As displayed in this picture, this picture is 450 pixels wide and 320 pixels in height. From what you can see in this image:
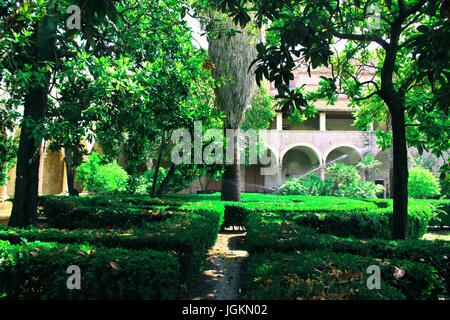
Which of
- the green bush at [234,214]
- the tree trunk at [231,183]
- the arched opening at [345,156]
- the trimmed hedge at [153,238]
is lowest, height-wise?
the green bush at [234,214]

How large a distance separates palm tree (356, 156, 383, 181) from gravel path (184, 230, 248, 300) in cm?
1049

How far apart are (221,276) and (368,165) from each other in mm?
14438

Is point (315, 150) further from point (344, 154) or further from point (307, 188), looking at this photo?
point (307, 188)

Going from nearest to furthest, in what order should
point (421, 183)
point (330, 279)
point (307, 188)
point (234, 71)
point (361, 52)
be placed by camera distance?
1. point (330, 279)
2. point (361, 52)
3. point (234, 71)
4. point (421, 183)
5. point (307, 188)

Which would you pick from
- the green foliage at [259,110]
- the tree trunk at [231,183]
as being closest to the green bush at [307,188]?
the green foliage at [259,110]

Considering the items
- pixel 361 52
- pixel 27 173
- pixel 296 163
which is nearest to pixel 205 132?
pixel 27 173

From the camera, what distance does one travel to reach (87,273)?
2641 millimetres

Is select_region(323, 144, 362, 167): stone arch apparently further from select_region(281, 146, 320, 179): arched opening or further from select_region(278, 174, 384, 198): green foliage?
select_region(278, 174, 384, 198): green foliage

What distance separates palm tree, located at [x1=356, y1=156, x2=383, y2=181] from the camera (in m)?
16.5

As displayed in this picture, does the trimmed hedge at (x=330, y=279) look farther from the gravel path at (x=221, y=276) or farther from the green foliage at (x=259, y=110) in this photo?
the green foliage at (x=259, y=110)

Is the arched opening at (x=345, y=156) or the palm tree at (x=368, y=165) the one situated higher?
the arched opening at (x=345, y=156)

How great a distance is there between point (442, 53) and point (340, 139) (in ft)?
69.8

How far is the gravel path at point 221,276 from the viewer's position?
370 cm

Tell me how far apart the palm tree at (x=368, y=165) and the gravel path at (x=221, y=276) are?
34.4 feet
